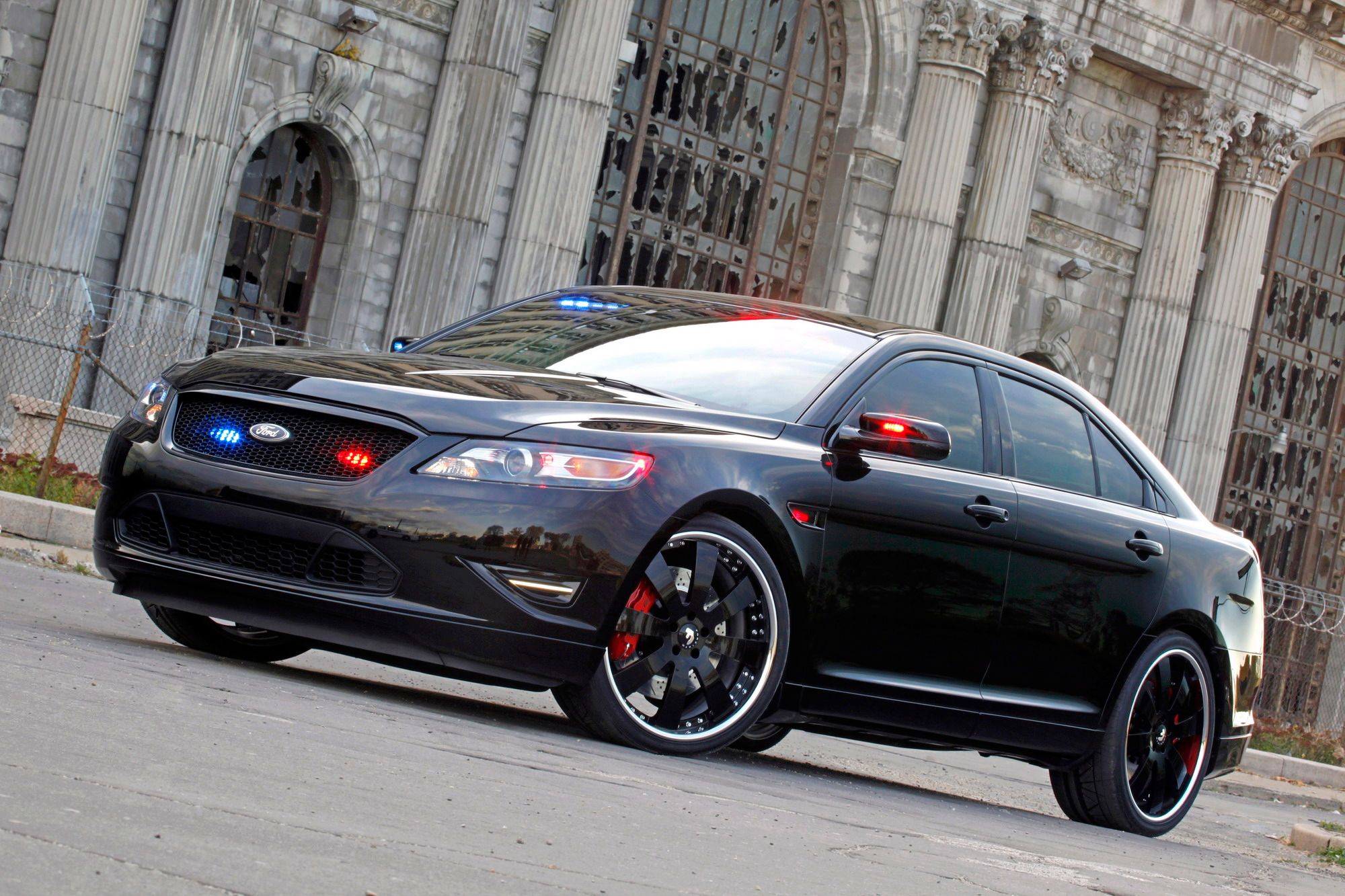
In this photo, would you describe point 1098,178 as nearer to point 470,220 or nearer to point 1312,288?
point 1312,288

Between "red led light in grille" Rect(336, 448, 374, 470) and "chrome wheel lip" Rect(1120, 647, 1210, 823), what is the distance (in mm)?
3507

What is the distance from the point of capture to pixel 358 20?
20.1 m

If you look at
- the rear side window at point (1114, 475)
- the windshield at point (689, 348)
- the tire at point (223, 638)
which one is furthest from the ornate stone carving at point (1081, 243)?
the tire at point (223, 638)

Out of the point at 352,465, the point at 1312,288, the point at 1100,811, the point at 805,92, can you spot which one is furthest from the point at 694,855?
the point at 1312,288

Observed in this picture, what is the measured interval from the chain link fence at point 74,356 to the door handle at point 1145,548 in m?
8.28

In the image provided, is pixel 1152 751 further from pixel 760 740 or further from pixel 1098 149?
pixel 1098 149

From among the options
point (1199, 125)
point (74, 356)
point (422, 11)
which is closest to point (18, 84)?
point (74, 356)

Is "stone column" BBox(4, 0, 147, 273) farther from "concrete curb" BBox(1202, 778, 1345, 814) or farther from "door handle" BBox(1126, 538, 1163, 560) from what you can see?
"door handle" BBox(1126, 538, 1163, 560)

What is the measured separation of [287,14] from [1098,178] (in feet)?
44.3

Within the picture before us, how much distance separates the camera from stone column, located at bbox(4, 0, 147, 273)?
17719 mm

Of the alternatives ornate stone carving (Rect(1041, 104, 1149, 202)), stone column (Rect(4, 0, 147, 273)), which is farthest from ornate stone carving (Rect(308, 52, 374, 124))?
ornate stone carving (Rect(1041, 104, 1149, 202))

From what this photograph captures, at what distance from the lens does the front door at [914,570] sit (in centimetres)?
662

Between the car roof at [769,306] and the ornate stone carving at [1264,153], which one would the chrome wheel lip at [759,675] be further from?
the ornate stone carving at [1264,153]

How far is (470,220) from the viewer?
20609mm
